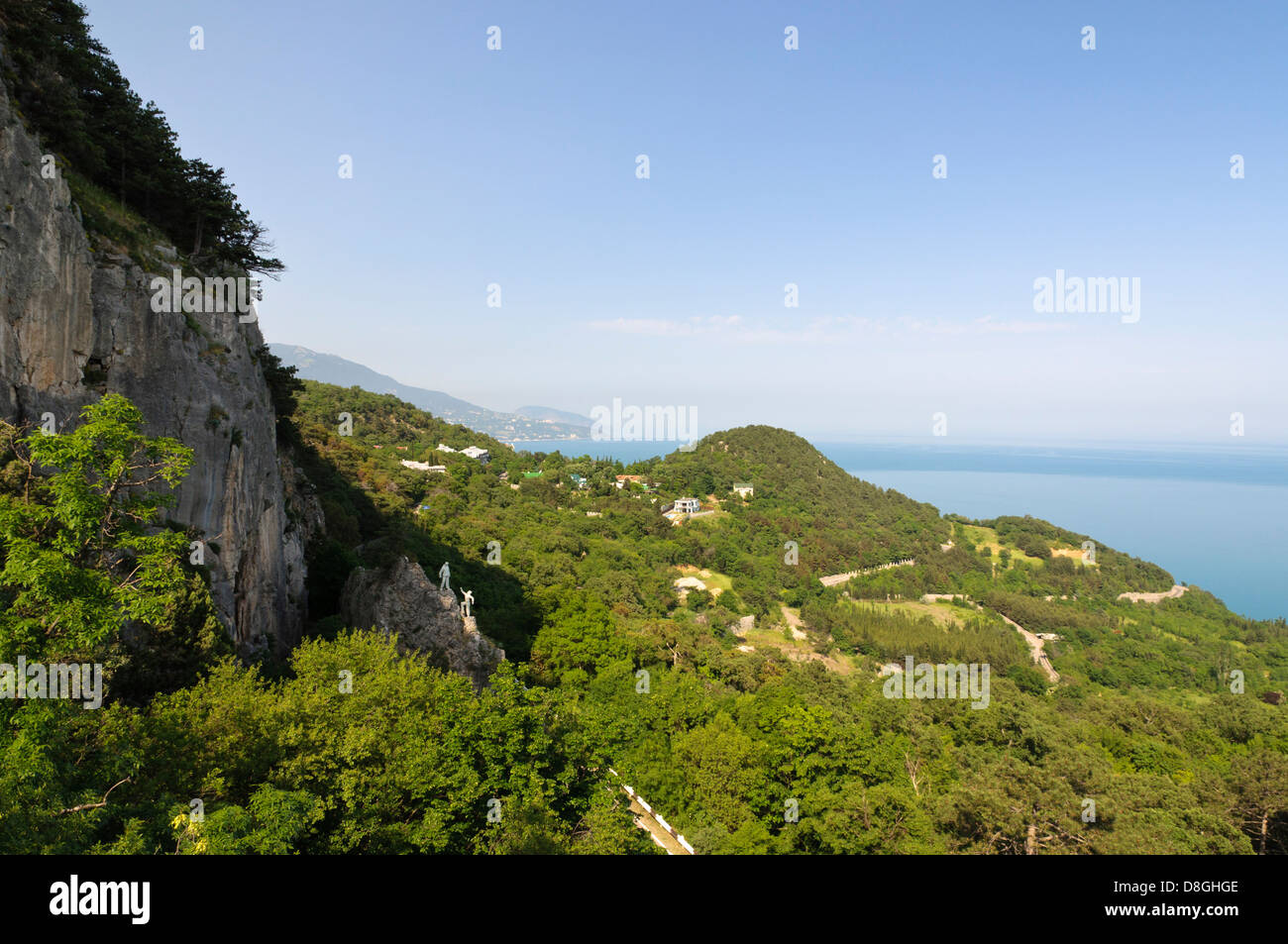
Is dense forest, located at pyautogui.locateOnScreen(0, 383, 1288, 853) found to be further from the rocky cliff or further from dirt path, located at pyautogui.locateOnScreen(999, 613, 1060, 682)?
dirt path, located at pyautogui.locateOnScreen(999, 613, 1060, 682)

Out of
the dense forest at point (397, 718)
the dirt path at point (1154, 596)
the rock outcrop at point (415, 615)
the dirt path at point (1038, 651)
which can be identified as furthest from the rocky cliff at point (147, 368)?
the dirt path at point (1154, 596)

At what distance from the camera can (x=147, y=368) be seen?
1209cm

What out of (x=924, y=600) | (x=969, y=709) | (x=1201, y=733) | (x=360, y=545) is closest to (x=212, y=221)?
(x=360, y=545)

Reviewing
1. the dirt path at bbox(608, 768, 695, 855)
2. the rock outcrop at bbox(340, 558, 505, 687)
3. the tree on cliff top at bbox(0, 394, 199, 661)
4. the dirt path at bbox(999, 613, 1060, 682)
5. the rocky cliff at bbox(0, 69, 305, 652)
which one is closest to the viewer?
the tree on cliff top at bbox(0, 394, 199, 661)

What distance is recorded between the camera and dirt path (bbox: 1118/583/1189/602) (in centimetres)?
7825

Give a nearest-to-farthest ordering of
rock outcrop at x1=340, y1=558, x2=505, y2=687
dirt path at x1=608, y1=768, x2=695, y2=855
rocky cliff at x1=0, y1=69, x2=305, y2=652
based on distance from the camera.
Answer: rocky cliff at x1=0, y1=69, x2=305, y2=652, dirt path at x1=608, y1=768, x2=695, y2=855, rock outcrop at x1=340, y1=558, x2=505, y2=687

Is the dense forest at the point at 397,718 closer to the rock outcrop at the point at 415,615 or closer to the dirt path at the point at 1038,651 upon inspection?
the rock outcrop at the point at 415,615

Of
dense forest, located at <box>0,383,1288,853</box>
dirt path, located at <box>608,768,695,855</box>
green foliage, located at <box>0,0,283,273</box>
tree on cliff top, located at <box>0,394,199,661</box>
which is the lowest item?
dirt path, located at <box>608,768,695,855</box>

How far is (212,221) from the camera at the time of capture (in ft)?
57.2

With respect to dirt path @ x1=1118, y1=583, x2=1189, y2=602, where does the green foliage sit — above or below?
above

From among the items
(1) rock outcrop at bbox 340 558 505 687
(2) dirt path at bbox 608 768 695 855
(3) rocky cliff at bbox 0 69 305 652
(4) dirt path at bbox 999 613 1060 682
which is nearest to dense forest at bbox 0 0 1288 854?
(2) dirt path at bbox 608 768 695 855

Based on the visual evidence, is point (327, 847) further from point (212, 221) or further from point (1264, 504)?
point (1264, 504)

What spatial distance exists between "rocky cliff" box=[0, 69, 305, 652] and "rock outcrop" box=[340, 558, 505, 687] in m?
2.14
